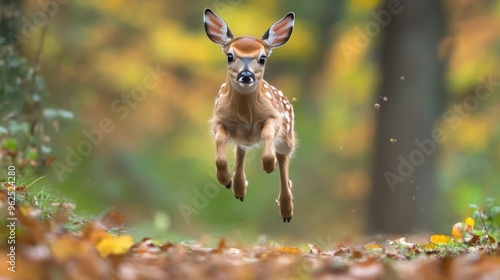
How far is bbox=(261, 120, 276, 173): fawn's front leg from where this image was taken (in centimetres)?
850

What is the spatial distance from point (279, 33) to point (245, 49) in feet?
1.81

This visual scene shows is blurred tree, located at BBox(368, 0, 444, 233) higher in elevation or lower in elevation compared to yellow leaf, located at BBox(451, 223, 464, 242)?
higher

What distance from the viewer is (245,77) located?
860cm

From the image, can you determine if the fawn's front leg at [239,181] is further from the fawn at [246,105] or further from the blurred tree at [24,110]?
the blurred tree at [24,110]

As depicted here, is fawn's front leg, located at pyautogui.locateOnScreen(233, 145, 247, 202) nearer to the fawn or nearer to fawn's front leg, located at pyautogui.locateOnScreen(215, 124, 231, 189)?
the fawn

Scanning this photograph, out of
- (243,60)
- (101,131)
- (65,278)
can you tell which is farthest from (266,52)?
(101,131)

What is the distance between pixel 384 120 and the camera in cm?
1641

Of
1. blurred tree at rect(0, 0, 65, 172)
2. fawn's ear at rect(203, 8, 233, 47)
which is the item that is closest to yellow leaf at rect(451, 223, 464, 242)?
fawn's ear at rect(203, 8, 233, 47)

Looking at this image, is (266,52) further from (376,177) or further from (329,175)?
(329,175)

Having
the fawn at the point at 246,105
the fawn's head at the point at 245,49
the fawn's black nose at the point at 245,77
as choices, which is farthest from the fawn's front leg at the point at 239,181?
the fawn's black nose at the point at 245,77

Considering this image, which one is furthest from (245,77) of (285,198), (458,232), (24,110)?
(24,110)

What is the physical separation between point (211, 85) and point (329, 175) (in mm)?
4420

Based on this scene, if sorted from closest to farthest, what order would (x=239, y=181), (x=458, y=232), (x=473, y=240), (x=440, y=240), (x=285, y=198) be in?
(x=440, y=240) → (x=473, y=240) → (x=458, y=232) → (x=239, y=181) → (x=285, y=198)

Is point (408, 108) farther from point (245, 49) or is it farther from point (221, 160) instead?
point (221, 160)
